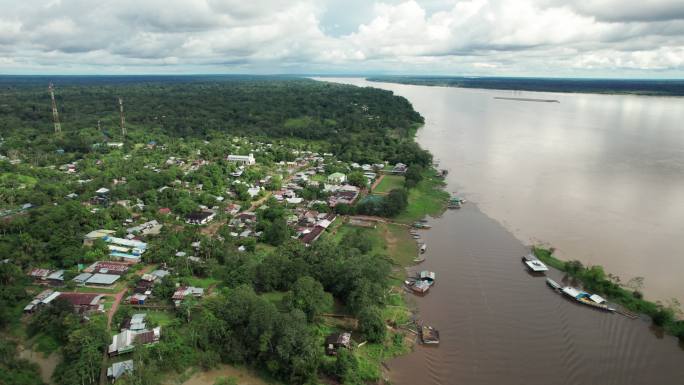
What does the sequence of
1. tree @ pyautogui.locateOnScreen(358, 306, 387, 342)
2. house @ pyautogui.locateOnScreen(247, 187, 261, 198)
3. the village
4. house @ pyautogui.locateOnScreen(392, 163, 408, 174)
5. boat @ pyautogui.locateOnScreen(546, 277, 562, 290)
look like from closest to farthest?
tree @ pyautogui.locateOnScreen(358, 306, 387, 342), the village, boat @ pyautogui.locateOnScreen(546, 277, 562, 290), house @ pyautogui.locateOnScreen(247, 187, 261, 198), house @ pyautogui.locateOnScreen(392, 163, 408, 174)

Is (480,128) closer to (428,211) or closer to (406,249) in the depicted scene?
(428,211)

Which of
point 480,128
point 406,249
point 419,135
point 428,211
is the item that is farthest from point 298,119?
point 406,249

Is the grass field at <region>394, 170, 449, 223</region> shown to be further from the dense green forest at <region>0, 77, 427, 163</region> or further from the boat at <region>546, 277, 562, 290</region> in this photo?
the boat at <region>546, 277, 562, 290</region>

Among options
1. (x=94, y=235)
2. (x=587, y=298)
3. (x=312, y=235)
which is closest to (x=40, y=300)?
(x=94, y=235)

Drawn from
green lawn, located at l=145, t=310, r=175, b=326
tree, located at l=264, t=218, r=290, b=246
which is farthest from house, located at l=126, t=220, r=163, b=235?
green lawn, located at l=145, t=310, r=175, b=326

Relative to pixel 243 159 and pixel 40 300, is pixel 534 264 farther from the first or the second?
pixel 243 159
